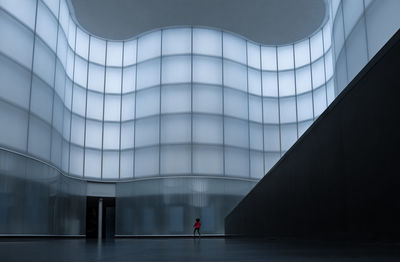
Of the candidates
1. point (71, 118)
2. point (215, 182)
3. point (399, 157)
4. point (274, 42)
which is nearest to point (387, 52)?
point (399, 157)

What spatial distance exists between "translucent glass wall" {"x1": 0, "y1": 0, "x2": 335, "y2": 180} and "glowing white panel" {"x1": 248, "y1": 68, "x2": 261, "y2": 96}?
102 mm

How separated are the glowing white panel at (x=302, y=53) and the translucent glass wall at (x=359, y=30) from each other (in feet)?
61.1

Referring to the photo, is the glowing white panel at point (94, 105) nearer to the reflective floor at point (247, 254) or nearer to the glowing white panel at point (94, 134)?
the glowing white panel at point (94, 134)

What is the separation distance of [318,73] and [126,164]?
63.5 feet

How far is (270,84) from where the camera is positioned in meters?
46.3

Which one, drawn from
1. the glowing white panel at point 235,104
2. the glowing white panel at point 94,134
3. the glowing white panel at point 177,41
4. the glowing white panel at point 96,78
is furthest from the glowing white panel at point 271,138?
the glowing white panel at point 96,78

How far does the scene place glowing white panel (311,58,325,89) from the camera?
1702 inches

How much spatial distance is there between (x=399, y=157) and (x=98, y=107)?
41442mm


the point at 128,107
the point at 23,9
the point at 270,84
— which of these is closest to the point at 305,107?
the point at 270,84

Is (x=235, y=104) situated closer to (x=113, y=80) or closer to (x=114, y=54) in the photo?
(x=113, y=80)

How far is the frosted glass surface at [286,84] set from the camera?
46062mm

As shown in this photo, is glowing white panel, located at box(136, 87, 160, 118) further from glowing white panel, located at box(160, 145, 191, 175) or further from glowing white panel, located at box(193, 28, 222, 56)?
glowing white panel, located at box(193, 28, 222, 56)

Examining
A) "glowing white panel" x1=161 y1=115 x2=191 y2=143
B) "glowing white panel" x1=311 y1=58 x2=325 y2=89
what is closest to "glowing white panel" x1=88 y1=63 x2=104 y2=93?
"glowing white panel" x1=161 y1=115 x2=191 y2=143

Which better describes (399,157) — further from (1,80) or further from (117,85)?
(117,85)
